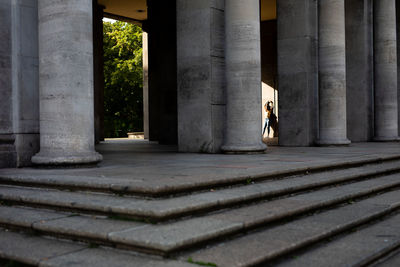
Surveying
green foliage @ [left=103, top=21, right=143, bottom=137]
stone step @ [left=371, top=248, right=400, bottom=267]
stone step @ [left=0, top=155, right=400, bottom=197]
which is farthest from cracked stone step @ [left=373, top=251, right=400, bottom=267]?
green foliage @ [left=103, top=21, right=143, bottom=137]

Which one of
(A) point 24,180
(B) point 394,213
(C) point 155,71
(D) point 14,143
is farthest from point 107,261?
(C) point 155,71

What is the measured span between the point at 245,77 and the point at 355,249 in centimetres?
844

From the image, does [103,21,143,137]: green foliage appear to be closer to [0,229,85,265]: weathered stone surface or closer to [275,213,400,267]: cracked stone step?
[0,229,85,265]: weathered stone surface

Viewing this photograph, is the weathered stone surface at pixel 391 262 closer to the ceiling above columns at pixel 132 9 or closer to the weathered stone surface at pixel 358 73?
the weathered stone surface at pixel 358 73

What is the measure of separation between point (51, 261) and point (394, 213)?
526 centimetres

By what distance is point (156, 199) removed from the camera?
5.71 meters

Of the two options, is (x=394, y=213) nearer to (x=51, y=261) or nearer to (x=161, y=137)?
(x=51, y=261)

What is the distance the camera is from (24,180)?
739cm

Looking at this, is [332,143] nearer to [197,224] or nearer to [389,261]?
[389,261]

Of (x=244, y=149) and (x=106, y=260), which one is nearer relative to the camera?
(x=106, y=260)

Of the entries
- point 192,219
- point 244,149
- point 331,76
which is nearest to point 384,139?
point 331,76

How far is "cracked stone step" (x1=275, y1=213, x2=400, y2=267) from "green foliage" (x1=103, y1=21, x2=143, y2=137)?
146 ft

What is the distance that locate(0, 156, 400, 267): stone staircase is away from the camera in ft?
14.5

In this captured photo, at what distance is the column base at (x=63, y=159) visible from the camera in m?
8.76
